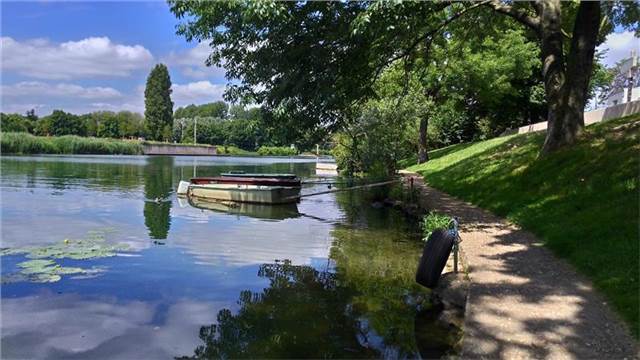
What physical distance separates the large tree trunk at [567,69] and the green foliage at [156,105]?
391 ft

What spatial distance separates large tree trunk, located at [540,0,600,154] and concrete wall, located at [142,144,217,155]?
331 feet

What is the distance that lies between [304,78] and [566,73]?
818cm

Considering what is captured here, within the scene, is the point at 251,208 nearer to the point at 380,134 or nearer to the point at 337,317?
the point at 380,134

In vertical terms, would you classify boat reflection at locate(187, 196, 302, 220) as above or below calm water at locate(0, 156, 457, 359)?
above

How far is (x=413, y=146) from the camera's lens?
47.3 meters

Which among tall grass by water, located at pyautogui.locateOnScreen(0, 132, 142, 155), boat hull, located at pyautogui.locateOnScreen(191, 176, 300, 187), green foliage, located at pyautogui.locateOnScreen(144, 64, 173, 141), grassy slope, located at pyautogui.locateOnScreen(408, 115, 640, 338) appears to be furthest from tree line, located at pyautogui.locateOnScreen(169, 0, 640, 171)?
green foliage, located at pyautogui.locateOnScreen(144, 64, 173, 141)

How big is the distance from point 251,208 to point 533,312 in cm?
1746

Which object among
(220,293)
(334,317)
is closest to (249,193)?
(220,293)

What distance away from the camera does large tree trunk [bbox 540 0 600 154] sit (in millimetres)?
15023

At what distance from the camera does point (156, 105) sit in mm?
128250

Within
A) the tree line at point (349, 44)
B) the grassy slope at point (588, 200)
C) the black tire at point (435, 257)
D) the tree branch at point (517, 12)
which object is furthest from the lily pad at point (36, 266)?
the tree branch at point (517, 12)

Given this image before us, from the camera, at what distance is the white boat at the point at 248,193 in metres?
24.1

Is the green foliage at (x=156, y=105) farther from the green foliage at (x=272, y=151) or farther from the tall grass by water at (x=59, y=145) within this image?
the green foliage at (x=272, y=151)

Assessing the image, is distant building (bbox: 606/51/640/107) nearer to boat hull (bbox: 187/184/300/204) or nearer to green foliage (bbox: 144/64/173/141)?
boat hull (bbox: 187/184/300/204)
